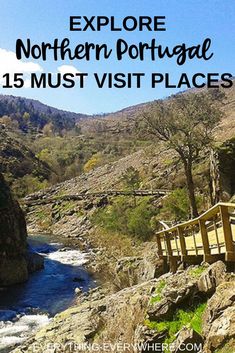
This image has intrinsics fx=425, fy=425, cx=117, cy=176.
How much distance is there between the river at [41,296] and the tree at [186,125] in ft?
41.1

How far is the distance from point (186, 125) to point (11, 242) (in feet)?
69.7

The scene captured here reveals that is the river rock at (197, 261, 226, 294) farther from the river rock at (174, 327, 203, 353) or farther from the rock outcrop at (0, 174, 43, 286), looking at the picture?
the rock outcrop at (0, 174, 43, 286)

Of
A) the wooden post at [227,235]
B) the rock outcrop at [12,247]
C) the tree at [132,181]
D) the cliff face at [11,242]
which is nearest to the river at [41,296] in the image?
the rock outcrop at [12,247]

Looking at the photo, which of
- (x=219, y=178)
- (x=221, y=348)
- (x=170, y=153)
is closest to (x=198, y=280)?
(x=221, y=348)

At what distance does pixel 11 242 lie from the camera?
140 ft

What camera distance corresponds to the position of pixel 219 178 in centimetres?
3005

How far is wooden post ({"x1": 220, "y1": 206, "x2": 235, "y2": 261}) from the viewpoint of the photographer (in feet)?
35.4

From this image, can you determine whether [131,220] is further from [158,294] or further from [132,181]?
[158,294]

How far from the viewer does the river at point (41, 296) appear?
86.0 feet

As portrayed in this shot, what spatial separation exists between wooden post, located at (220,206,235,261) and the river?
52.7 feet

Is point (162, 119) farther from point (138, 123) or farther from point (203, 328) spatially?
point (203, 328)

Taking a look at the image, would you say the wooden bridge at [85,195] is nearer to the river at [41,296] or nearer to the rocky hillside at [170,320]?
the river at [41,296]

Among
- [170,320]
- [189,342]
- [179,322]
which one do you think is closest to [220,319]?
[189,342]

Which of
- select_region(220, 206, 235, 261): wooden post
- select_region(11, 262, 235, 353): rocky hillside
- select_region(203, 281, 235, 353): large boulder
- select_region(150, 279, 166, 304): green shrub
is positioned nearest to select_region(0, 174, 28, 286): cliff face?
select_region(11, 262, 235, 353): rocky hillside
